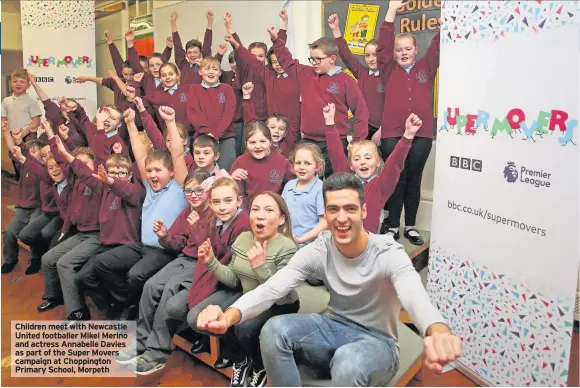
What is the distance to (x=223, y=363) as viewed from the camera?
98.3 inches

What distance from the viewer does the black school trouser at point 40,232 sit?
400 centimetres

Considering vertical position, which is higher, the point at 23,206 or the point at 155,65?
the point at 155,65

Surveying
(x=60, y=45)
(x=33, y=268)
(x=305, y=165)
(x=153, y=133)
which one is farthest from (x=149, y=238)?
(x=60, y=45)

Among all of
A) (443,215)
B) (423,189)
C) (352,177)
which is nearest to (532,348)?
(443,215)

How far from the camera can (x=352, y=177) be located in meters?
1.83

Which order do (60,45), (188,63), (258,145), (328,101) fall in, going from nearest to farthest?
(258,145) → (328,101) → (188,63) → (60,45)

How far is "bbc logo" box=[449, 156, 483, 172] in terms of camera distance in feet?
7.42

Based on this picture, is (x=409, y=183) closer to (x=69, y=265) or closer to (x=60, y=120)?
(x=69, y=265)

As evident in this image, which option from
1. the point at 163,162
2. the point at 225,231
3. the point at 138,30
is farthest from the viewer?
Answer: the point at 138,30

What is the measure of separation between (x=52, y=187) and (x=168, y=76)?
135 centimetres

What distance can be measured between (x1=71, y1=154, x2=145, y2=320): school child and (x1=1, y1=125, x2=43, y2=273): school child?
1352 mm

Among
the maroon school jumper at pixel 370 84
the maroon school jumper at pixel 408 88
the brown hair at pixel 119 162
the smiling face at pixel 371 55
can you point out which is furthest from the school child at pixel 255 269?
the smiling face at pixel 371 55

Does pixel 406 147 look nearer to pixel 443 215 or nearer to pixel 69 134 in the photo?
pixel 443 215

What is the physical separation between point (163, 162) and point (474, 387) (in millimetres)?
2063
